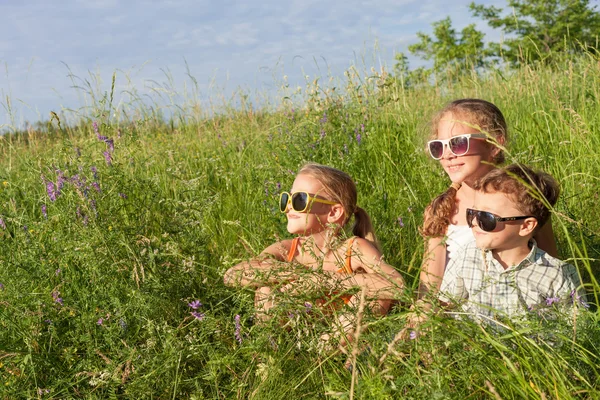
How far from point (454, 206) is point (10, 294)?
209 cm

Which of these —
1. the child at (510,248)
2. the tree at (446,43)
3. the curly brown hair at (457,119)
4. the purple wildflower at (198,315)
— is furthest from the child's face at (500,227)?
the tree at (446,43)

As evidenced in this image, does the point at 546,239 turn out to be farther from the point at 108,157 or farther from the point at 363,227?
the point at 108,157

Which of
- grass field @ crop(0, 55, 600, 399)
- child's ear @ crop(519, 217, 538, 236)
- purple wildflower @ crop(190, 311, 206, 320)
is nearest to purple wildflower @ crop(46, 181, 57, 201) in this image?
grass field @ crop(0, 55, 600, 399)

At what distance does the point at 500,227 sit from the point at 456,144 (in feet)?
2.14

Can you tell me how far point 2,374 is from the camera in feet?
7.66

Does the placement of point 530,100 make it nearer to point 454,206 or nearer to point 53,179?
point 454,206

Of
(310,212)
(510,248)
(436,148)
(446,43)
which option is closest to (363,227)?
(310,212)

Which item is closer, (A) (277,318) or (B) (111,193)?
(A) (277,318)

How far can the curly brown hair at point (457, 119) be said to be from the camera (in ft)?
9.34

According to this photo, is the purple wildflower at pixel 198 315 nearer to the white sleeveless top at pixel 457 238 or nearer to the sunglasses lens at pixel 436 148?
the white sleeveless top at pixel 457 238

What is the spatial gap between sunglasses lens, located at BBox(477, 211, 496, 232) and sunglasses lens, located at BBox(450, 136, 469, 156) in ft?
1.92

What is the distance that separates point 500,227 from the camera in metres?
2.35

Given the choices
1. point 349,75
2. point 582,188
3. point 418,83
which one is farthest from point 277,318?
point 418,83

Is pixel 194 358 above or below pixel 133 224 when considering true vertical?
below
